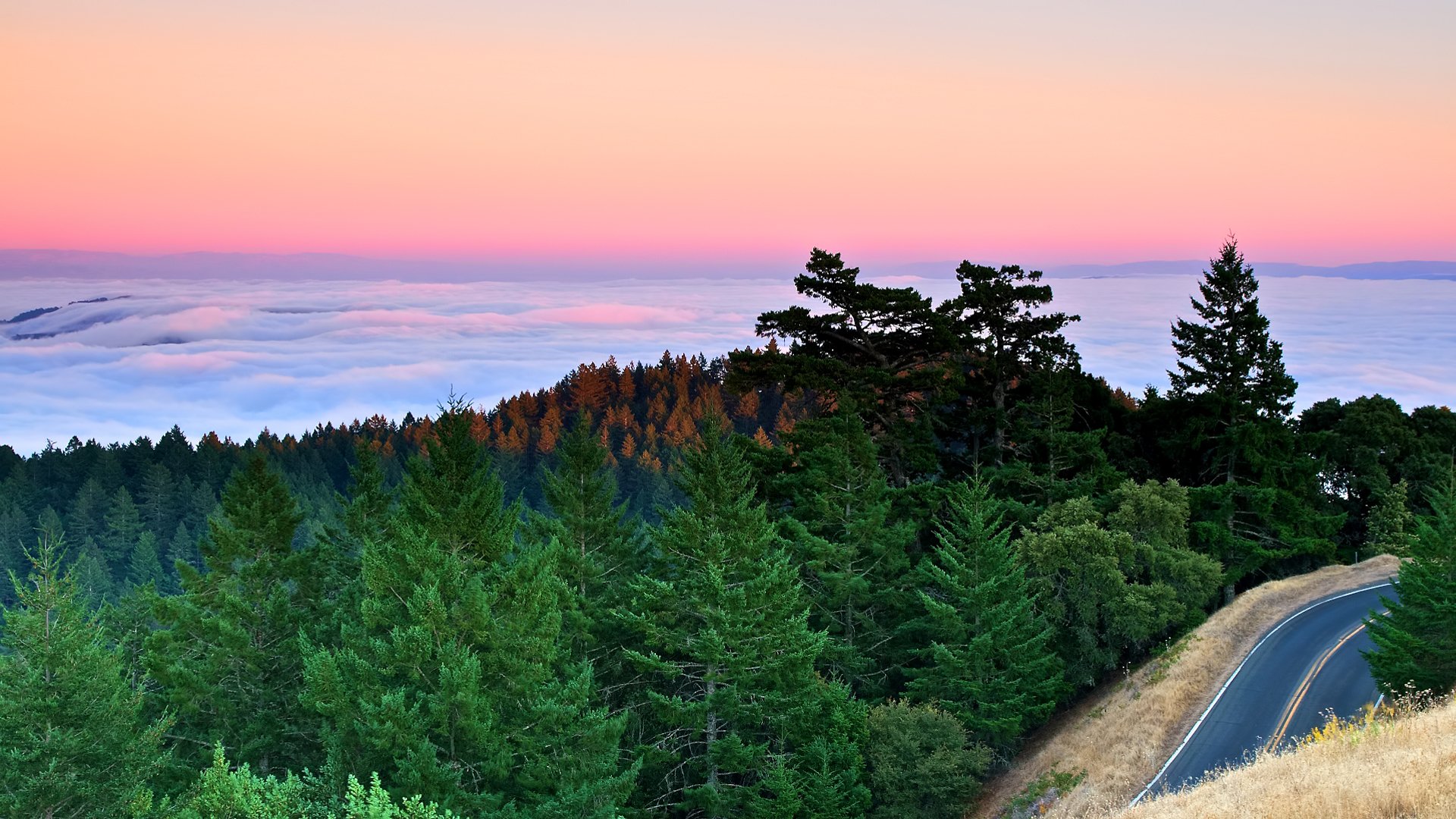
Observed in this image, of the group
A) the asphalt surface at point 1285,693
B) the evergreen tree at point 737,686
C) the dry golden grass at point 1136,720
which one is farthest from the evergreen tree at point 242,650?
the asphalt surface at point 1285,693

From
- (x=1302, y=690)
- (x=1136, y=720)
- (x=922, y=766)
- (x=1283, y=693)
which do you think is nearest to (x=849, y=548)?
(x=922, y=766)

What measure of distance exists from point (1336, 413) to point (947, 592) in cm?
3647

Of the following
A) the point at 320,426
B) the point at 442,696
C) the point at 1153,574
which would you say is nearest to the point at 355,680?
the point at 442,696

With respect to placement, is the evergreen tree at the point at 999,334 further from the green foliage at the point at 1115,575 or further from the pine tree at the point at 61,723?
the pine tree at the point at 61,723

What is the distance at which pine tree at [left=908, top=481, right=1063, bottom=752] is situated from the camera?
A: 114ft

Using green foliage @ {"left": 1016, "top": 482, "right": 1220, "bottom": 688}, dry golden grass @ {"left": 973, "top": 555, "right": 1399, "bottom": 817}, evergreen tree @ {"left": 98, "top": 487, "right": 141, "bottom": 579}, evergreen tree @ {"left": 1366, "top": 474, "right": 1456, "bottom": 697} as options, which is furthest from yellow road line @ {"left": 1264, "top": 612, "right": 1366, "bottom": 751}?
evergreen tree @ {"left": 98, "top": 487, "right": 141, "bottom": 579}

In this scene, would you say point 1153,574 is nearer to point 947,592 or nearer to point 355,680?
point 947,592

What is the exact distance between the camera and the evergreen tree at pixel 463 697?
26.0m

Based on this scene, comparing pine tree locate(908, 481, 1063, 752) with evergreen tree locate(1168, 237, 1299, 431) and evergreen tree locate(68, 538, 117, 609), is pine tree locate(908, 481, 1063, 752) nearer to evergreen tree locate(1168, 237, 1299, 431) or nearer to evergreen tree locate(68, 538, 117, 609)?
evergreen tree locate(1168, 237, 1299, 431)

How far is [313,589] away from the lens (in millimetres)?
44406

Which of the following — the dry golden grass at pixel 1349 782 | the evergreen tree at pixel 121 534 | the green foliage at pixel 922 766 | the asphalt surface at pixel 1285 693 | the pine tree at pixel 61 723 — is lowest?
the evergreen tree at pixel 121 534

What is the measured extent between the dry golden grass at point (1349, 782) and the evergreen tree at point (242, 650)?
27677 mm

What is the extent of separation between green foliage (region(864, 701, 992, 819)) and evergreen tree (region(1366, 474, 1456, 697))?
12.3 meters

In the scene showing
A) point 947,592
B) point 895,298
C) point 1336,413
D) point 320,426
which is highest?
point 895,298
